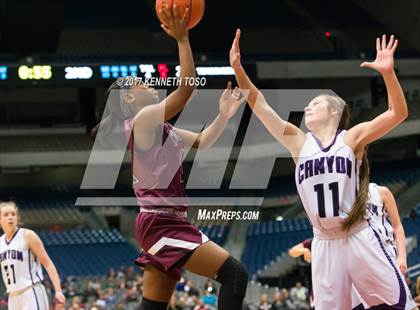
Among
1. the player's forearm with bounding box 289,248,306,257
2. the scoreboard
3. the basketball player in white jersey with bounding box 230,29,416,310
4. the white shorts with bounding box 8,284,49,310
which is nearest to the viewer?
the basketball player in white jersey with bounding box 230,29,416,310

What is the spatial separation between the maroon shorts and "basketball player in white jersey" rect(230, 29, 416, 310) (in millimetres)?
710

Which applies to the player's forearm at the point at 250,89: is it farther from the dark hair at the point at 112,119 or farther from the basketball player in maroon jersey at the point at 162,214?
the dark hair at the point at 112,119

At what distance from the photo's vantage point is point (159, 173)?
15.8 ft

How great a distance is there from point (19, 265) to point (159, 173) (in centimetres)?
328

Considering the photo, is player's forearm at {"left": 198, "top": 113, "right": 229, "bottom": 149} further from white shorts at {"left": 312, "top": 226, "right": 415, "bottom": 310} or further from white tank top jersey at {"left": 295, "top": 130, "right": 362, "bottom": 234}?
white shorts at {"left": 312, "top": 226, "right": 415, "bottom": 310}

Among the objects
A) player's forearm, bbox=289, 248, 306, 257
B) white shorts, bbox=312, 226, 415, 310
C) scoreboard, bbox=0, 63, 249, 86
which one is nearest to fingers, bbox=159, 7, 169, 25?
white shorts, bbox=312, 226, 415, 310

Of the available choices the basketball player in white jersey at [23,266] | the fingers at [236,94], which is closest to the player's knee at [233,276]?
the fingers at [236,94]

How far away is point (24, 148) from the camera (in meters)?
23.5

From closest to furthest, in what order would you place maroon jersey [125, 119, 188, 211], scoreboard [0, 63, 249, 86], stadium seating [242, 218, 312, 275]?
maroon jersey [125, 119, 188, 211], scoreboard [0, 63, 249, 86], stadium seating [242, 218, 312, 275]

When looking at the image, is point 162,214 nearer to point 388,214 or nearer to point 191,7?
point 191,7

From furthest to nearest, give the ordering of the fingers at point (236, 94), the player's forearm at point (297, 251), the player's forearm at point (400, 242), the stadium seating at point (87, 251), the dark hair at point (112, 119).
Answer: the stadium seating at point (87, 251)
the player's forearm at point (297, 251)
the player's forearm at point (400, 242)
the fingers at point (236, 94)
the dark hair at point (112, 119)

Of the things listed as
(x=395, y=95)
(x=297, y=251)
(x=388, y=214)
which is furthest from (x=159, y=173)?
(x=388, y=214)

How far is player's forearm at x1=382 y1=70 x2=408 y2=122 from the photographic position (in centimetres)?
449

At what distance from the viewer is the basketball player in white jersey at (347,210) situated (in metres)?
4.59
